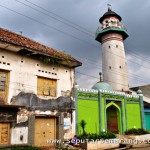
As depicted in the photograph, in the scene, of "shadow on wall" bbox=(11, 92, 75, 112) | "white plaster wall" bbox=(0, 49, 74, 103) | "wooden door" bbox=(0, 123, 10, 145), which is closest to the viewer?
"wooden door" bbox=(0, 123, 10, 145)

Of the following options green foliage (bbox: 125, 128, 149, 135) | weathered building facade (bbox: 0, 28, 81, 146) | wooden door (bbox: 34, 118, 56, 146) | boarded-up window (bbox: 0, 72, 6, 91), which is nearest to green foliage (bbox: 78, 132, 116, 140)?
weathered building facade (bbox: 0, 28, 81, 146)

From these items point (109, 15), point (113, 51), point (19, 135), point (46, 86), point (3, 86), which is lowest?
point (19, 135)

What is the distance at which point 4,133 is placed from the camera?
11.4 meters

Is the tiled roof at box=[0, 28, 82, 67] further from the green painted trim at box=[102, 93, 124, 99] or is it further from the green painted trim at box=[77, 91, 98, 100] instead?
the green painted trim at box=[102, 93, 124, 99]

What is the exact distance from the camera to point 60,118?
14.1 meters

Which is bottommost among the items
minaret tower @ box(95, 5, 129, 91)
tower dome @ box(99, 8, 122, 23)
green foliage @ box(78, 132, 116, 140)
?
green foliage @ box(78, 132, 116, 140)

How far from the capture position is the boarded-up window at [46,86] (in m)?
13.6

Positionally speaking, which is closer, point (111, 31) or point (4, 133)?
point (4, 133)

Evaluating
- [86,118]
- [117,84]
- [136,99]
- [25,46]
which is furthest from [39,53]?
[117,84]

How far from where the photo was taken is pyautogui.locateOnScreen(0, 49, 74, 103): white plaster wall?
12211mm

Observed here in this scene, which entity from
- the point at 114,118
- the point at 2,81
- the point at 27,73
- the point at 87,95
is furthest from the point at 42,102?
the point at 114,118

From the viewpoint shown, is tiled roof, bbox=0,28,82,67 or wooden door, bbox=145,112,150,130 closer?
tiled roof, bbox=0,28,82,67

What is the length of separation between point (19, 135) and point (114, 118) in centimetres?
951

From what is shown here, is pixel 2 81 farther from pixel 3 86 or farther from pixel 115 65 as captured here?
pixel 115 65
